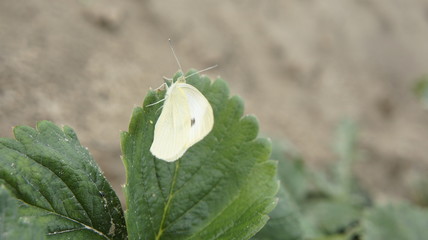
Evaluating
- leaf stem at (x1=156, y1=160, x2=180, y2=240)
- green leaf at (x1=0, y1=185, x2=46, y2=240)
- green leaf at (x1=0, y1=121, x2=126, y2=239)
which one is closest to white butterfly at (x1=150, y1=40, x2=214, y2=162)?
leaf stem at (x1=156, y1=160, x2=180, y2=240)

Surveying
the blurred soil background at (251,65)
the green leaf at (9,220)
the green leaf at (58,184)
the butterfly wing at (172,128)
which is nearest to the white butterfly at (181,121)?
the butterfly wing at (172,128)

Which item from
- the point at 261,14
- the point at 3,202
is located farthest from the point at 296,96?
the point at 3,202

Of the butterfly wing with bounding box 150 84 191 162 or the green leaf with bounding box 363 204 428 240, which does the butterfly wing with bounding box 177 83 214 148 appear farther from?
the green leaf with bounding box 363 204 428 240

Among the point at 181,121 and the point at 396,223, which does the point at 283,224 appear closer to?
the point at 181,121

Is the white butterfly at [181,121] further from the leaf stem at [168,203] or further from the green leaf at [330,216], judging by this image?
the green leaf at [330,216]

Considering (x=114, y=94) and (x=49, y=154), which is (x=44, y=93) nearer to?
(x=114, y=94)
